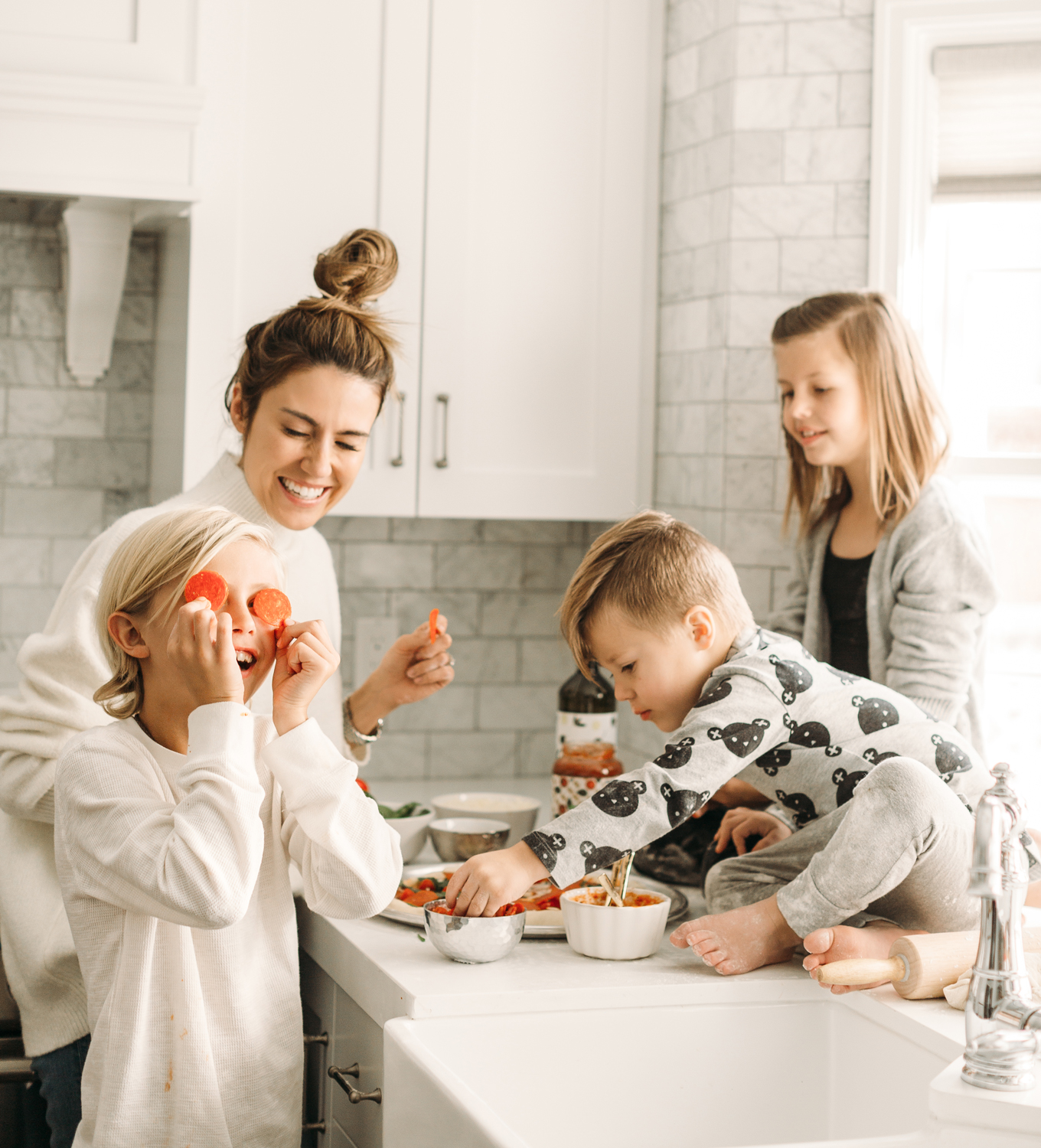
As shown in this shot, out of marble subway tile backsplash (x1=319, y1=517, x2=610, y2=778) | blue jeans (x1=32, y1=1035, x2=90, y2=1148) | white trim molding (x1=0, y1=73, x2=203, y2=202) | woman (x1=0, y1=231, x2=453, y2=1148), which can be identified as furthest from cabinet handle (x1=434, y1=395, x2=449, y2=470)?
blue jeans (x1=32, y1=1035, x2=90, y2=1148)

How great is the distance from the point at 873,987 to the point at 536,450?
4.44 feet

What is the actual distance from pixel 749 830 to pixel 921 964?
47cm

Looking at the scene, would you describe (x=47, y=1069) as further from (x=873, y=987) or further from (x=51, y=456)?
(x=51, y=456)

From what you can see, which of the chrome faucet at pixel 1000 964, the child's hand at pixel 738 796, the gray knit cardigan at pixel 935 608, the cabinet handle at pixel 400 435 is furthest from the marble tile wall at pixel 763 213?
the chrome faucet at pixel 1000 964

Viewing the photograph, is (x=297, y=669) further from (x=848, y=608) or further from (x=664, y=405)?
(x=664, y=405)

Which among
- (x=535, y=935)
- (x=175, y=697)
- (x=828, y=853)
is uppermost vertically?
(x=175, y=697)

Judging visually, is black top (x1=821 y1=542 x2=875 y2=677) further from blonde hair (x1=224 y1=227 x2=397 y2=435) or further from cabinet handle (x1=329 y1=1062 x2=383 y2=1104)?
cabinet handle (x1=329 y1=1062 x2=383 y2=1104)

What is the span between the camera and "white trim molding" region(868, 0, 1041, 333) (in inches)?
85.7

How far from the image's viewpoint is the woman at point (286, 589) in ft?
4.88

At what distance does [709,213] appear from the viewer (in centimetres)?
230

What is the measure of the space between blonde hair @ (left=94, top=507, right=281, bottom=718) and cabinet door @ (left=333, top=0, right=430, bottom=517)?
1.08 meters

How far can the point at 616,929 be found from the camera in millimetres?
1419

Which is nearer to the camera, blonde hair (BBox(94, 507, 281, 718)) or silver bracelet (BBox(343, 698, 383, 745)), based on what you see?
blonde hair (BBox(94, 507, 281, 718))

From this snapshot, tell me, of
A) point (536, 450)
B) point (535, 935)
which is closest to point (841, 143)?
point (536, 450)
